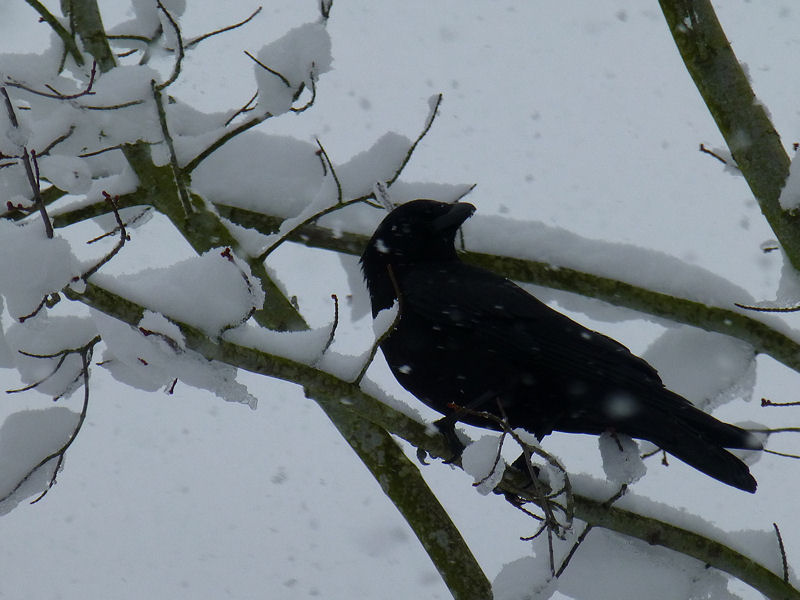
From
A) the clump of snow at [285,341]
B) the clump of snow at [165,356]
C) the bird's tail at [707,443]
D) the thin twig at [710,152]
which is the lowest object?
the bird's tail at [707,443]

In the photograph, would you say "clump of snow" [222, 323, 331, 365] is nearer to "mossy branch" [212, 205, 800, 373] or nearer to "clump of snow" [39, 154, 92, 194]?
"clump of snow" [39, 154, 92, 194]

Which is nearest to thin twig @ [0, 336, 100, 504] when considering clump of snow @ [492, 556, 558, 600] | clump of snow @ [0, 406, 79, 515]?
clump of snow @ [0, 406, 79, 515]

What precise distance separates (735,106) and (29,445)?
264 cm

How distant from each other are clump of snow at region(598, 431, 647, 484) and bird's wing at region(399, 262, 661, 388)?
0.74 ft

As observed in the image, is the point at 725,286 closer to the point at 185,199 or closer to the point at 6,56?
the point at 185,199

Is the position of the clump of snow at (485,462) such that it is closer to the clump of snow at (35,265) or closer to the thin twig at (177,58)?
the clump of snow at (35,265)

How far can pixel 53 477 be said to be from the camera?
2.63 metres

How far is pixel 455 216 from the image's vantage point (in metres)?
3.71

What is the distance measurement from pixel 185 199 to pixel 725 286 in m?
2.23

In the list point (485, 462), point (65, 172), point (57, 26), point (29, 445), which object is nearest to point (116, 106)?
point (65, 172)

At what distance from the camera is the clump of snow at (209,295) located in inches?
79.0

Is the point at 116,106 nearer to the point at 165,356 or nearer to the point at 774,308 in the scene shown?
the point at 165,356

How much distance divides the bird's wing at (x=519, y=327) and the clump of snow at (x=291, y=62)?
982 millimetres

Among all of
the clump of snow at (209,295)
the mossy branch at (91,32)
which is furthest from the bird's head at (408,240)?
the clump of snow at (209,295)
